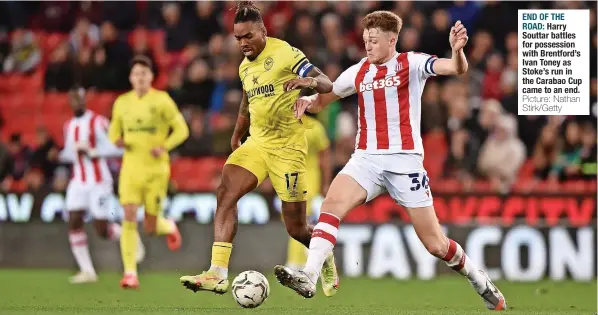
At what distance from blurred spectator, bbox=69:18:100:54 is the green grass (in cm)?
507

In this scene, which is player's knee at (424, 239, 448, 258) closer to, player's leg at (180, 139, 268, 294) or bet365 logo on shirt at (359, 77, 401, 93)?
bet365 logo on shirt at (359, 77, 401, 93)

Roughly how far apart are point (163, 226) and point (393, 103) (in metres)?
5.05

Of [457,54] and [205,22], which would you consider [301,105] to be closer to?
[457,54]

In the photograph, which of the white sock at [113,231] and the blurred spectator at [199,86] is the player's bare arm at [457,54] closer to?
the white sock at [113,231]

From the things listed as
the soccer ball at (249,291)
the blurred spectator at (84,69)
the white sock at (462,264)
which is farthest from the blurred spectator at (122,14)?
the soccer ball at (249,291)

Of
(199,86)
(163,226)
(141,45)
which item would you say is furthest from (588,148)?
(141,45)

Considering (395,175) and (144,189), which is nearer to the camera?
(395,175)

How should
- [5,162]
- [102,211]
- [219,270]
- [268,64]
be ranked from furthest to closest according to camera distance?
1. [5,162]
2. [102,211]
3. [268,64]
4. [219,270]

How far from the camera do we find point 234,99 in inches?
641

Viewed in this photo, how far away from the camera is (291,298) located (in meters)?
10.5

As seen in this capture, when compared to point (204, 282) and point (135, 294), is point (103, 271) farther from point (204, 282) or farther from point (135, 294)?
point (204, 282)

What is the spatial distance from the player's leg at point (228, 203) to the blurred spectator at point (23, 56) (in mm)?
10062

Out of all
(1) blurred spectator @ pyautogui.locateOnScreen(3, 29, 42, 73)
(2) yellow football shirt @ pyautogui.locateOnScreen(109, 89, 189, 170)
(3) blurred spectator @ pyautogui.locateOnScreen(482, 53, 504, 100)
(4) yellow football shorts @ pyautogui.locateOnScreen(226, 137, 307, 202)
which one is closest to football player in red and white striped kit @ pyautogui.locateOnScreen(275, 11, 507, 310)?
(4) yellow football shorts @ pyautogui.locateOnScreen(226, 137, 307, 202)

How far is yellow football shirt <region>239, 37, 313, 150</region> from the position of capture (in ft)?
29.2
